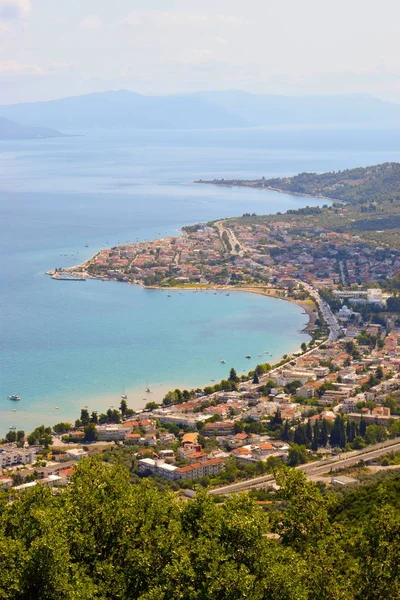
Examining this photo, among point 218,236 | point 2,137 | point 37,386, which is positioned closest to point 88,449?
point 37,386

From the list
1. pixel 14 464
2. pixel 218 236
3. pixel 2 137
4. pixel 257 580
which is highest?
pixel 2 137

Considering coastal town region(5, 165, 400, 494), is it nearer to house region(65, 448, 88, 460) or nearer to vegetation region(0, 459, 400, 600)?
house region(65, 448, 88, 460)

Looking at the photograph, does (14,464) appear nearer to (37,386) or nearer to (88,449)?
(88,449)

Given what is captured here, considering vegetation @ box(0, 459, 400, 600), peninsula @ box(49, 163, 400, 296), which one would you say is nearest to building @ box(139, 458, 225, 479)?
vegetation @ box(0, 459, 400, 600)

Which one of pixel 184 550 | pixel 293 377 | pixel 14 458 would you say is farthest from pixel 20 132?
pixel 184 550

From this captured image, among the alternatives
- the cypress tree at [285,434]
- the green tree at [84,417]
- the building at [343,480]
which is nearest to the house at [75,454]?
the green tree at [84,417]

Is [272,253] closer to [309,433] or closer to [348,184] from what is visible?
[348,184]

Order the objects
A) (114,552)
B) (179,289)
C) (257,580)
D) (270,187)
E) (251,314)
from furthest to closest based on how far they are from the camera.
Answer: (270,187) < (179,289) < (251,314) < (114,552) < (257,580)
